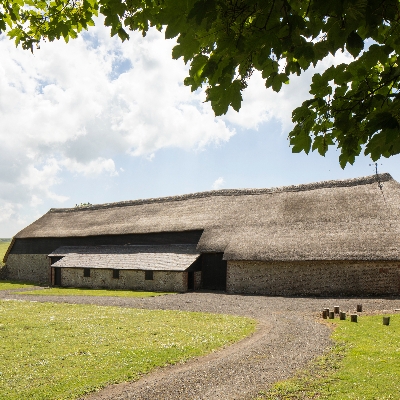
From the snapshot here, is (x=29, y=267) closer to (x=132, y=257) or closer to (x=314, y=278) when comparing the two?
(x=132, y=257)

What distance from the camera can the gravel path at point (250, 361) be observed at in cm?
754

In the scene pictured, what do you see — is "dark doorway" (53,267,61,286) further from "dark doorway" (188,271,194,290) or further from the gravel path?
the gravel path

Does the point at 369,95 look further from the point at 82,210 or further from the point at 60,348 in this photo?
the point at 82,210

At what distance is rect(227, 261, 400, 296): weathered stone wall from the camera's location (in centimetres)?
2194

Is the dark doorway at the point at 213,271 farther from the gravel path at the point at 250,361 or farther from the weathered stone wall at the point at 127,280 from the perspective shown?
the gravel path at the point at 250,361

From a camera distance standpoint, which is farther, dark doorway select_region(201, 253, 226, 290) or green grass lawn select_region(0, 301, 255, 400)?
dark doorway select_region(201, 253, 226, 290)

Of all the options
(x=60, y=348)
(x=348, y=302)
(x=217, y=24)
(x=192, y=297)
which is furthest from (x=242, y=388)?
(x=192, y=297)

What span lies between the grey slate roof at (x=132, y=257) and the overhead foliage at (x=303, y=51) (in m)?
22.1

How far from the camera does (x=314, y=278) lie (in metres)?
23.3

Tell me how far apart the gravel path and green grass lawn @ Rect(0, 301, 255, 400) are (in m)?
0.52

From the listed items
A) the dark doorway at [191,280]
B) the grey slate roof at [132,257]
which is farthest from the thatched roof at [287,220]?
the dark doorway at [191,280]

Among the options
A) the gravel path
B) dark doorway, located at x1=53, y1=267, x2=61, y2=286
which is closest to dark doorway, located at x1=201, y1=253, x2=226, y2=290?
the gravel path

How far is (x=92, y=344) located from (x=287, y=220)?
18189mm

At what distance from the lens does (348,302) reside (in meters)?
19.7
